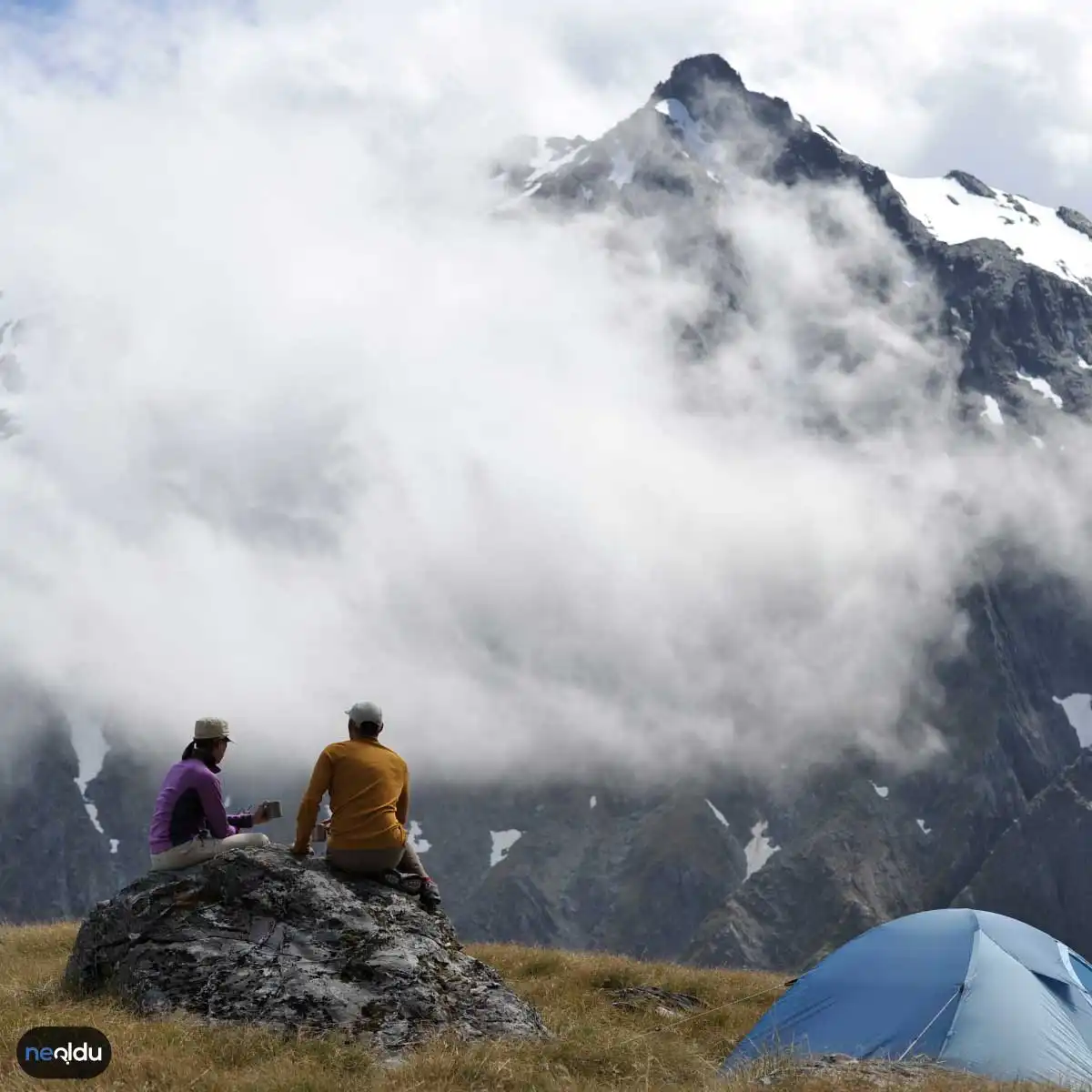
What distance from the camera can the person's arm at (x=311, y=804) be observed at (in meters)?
15.2

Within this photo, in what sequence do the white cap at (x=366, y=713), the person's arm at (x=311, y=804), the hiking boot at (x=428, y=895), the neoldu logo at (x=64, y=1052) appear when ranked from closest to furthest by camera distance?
the neoldu logo at (x=64, y=1052)
the person's arm at (x=311, y=804)
the white cap at (x=366, y=713)
the hiking boot at (x=428, y=895)

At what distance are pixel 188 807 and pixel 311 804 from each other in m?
1.98

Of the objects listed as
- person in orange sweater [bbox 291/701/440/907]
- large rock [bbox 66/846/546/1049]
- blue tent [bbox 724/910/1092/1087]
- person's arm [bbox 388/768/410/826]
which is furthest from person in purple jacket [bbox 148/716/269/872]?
blue tent [bbox 724/910/1092/1087]

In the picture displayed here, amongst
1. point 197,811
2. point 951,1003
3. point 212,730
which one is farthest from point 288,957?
point 951,1003

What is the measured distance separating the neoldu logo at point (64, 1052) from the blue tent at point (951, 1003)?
25.3 ft

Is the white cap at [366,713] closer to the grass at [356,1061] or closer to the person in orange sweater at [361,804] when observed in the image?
the person in orange sweater at [361,804]

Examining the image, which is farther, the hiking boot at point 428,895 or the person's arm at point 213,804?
the hiking boot at point 428,895

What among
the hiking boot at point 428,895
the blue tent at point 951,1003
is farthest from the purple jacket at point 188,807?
the blue tent at point 951,1003

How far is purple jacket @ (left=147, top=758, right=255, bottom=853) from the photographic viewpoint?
1577cm

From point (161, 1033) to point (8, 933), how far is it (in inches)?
498

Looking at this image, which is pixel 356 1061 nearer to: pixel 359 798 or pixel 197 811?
pixel 359 798

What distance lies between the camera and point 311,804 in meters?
15.3

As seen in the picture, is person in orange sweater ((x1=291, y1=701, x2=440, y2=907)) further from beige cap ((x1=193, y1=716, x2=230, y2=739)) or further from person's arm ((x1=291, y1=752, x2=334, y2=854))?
beige cap ((x1=193, y1=716, x2=230, y2=739))

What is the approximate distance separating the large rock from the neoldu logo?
1641mm
